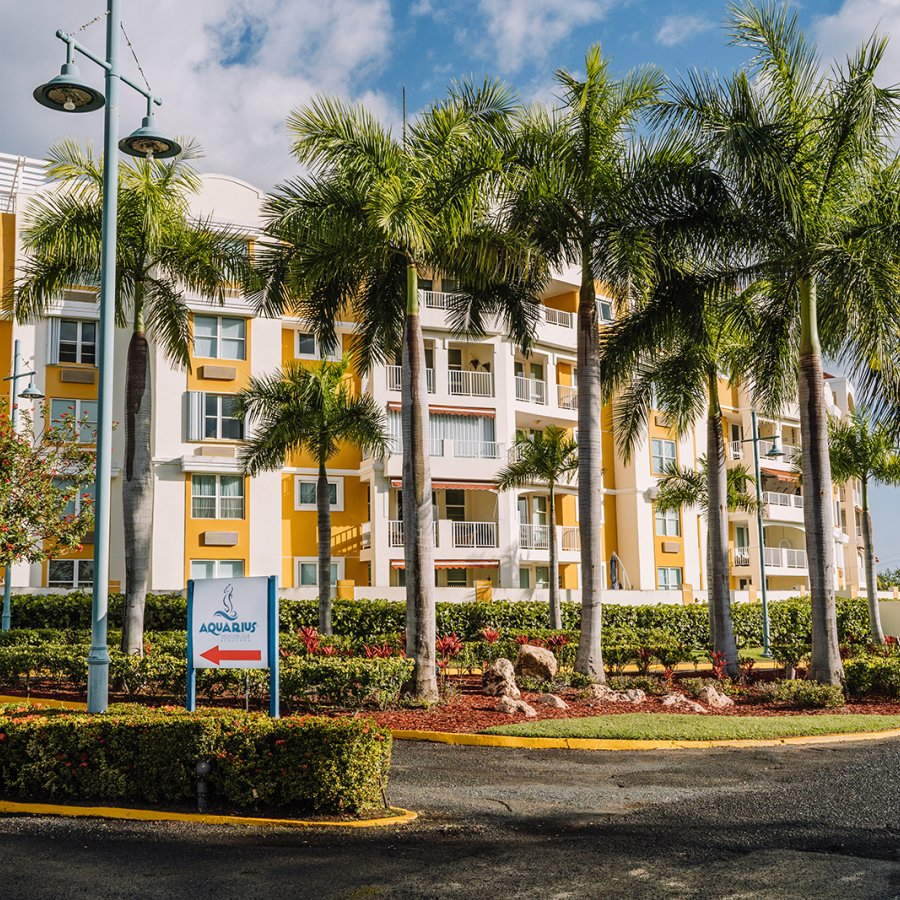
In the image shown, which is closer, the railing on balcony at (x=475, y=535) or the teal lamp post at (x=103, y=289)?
the teal lamp post at (x=103, y=289)

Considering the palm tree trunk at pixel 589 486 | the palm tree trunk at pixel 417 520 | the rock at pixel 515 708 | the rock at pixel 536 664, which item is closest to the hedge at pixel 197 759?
the rock at pixel 515 708

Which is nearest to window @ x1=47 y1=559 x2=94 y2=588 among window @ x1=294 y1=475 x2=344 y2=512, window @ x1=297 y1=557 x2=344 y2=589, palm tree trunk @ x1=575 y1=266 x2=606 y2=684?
window @ x1=297 y1=557 x2=344 y2=589

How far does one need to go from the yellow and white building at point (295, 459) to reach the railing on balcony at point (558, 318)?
0.10 m

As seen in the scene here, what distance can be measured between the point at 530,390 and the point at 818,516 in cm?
2301

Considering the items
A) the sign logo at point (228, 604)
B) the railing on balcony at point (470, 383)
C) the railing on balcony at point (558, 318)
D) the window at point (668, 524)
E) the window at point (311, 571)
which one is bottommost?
the sign logo at point (228, 604)

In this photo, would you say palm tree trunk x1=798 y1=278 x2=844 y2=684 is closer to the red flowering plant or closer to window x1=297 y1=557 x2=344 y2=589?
the red flowering plant

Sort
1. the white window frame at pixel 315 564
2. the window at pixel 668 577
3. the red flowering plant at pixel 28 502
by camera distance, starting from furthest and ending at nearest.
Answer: the window at pixel 668 577 < the white window frame at pixel 315 564 < the red flowering plant at pixel 28 502

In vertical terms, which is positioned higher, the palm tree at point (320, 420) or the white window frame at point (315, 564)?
the palm tree at point (320, 420)

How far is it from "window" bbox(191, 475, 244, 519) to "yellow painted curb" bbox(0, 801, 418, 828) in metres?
26.4

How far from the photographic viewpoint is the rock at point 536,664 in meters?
19.5

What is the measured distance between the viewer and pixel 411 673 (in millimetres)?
17141

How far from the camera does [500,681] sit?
18234mm

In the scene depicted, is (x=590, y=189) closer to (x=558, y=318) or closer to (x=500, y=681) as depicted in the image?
(x=500, y=681)

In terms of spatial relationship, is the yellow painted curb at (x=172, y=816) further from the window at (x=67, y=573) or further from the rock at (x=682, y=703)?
the window at (x=67, y=573)
